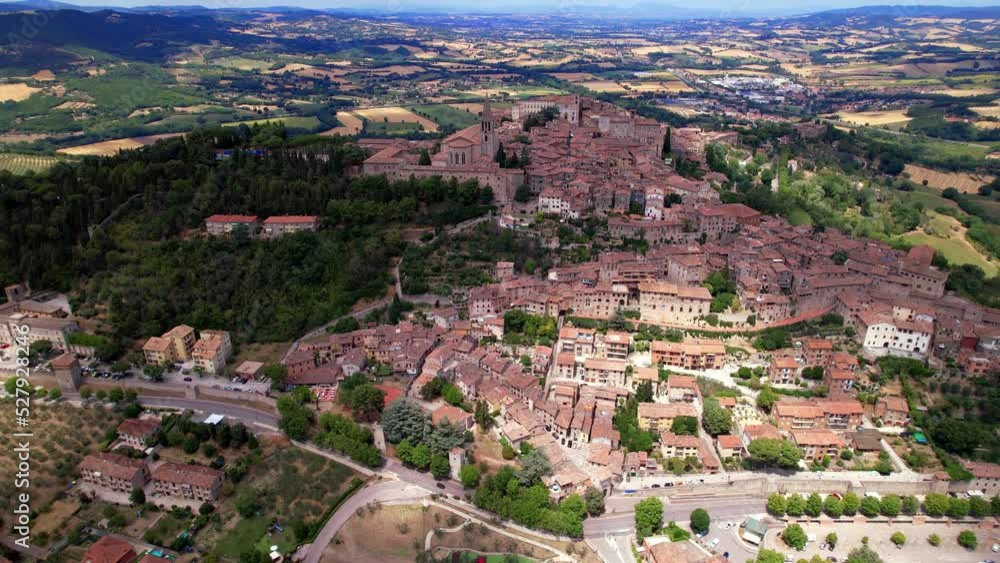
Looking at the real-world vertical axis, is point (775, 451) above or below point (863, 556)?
above

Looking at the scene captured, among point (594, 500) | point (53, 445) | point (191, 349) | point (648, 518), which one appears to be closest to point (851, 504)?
point (648, 518)

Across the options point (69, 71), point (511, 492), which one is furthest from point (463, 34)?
point (511, 492)

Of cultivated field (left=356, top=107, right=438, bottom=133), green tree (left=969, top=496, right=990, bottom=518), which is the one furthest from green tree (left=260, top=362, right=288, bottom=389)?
cultivated field (left=356, top=107, right=438, bottom=133)

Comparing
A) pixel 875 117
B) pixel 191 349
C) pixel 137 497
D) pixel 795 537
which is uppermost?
pixel 875 117

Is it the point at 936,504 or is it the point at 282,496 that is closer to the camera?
the point at 936,504

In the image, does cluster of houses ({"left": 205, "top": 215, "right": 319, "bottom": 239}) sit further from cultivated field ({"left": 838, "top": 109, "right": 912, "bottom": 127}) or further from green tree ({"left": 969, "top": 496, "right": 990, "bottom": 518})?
cultivated field ({"left": 838, "top": 109, "right": 912, "bottom": 127})

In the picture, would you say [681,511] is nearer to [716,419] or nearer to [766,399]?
[716,419]
